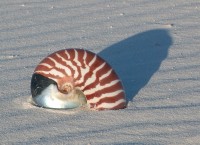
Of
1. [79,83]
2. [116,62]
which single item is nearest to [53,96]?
[79,83]

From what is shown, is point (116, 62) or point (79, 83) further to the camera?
point (116, 62)

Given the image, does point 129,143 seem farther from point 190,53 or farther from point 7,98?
point 190,53

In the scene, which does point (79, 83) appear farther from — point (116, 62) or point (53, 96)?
point (116, 62)

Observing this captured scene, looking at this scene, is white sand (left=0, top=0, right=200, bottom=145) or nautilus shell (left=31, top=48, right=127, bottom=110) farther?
nautilus shell (left=31, top=48, right=127, bottom=110)

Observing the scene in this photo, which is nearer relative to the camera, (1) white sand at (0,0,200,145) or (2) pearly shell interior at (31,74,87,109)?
(1) white sand at (0,0,200,145)

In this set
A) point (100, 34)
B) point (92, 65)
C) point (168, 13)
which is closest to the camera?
point (92, 65)

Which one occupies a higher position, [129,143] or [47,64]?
[47,64]

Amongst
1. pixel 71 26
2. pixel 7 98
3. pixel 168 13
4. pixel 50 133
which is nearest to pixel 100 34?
pixel 71 26
